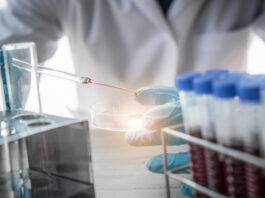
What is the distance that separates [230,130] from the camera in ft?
1.71

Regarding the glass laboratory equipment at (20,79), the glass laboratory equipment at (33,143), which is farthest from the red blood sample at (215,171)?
the glass laboratory equipment at (20,79)

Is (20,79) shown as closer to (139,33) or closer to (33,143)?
(33,143)

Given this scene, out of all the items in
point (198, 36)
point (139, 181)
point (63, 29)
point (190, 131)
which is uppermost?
A: point (63, 29)

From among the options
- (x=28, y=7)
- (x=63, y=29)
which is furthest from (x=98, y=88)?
(x=28, y=7)

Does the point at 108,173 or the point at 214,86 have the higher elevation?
the point at 214,86

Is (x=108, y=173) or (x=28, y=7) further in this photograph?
(x=28, y=7)

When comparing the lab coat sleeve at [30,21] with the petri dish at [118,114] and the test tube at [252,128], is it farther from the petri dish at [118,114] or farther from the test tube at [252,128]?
the test tube at [252,128]

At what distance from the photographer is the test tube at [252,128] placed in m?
0.48

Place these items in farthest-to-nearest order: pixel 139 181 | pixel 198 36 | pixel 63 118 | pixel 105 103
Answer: pixel 198 36
pixel 105 103
pixel 139 181
pixel 63 118

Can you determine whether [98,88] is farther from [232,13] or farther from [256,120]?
[256,120]

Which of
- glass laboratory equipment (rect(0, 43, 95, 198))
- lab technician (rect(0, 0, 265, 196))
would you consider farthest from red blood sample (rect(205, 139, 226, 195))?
lab technician (rect(0, 0, 265, 196))

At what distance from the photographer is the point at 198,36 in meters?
1.61

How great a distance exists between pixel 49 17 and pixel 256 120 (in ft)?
4.62

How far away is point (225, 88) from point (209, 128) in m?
0.08
